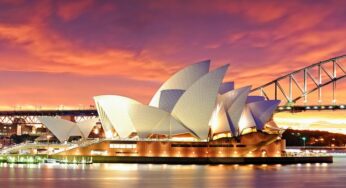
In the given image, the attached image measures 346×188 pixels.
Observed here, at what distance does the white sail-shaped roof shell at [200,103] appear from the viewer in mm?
74000

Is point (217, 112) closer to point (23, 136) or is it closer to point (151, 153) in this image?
point (151, 153)

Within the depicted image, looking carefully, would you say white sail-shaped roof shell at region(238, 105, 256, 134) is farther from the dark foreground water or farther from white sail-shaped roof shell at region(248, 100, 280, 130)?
the dark foreground water

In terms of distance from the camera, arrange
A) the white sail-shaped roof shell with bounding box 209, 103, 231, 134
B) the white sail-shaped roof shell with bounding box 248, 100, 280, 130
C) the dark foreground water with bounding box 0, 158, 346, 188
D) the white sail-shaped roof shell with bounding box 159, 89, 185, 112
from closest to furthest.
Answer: the dark foreground water with bounding box 0, 158, 346, 188 < the white sail-shaped roof shell with bounding box 159, 89, 185, 112 < the white sail-shaped roof shell with bounding box 209, 103, 231, 134 < the white sail-shaped roof shell with bounding box 248, 100, 280, 130

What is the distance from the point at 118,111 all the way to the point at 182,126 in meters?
7.78

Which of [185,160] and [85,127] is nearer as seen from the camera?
[185,160]

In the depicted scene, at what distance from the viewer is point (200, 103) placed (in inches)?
2977

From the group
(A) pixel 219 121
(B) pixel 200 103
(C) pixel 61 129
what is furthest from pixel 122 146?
(C) pixel 61 129

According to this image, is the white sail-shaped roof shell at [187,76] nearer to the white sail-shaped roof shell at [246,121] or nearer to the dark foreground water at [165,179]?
the white sail-shaped roof shell at [246,121]

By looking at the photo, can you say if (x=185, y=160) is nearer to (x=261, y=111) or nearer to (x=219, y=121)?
(x=219, y=121)

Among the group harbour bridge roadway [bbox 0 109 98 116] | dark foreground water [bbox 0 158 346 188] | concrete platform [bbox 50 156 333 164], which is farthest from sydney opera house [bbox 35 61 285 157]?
harbour bridge roadway [bbox 0 109 98 116]

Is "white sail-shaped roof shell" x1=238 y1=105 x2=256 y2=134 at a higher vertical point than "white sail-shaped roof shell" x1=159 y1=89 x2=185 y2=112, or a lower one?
lower

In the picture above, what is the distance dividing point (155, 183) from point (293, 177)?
14.1 metres

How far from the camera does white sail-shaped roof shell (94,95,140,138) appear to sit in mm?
78956

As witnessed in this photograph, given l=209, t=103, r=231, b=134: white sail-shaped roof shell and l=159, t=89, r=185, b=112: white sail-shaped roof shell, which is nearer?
l=159, t=89, r=185, b=112: white sail-shaped roof shell
